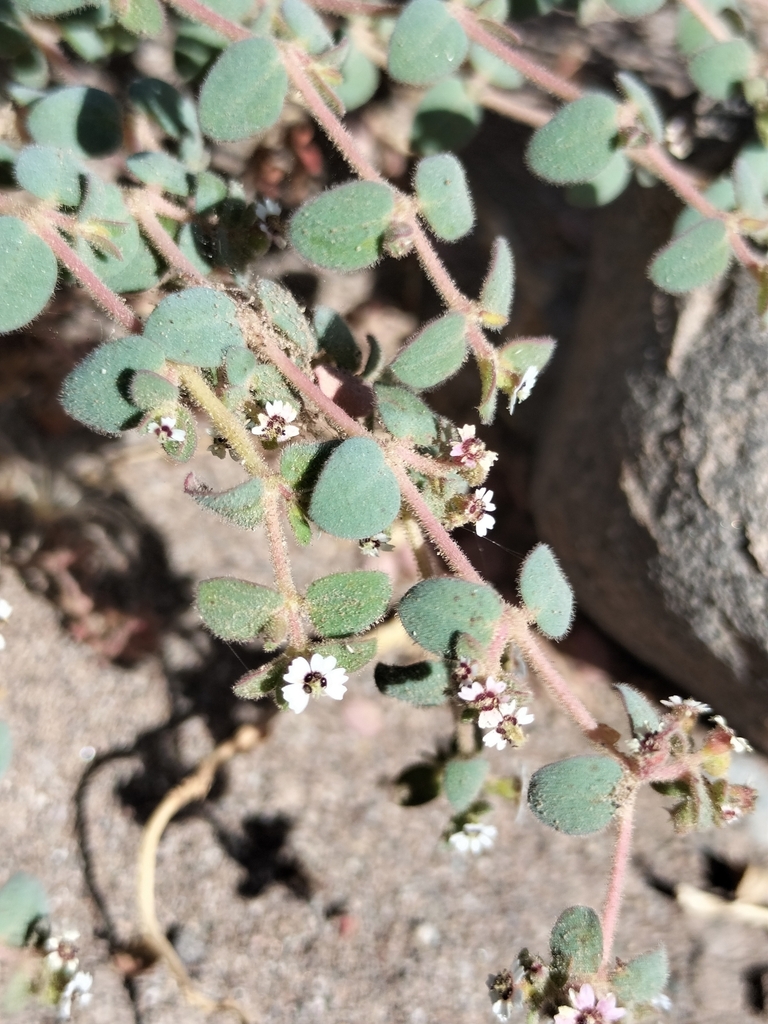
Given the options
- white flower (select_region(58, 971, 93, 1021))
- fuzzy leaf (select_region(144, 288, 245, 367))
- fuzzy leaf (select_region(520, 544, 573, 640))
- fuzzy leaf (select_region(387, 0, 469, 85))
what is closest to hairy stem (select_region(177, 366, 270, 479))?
fuzzy leaf (select_region(144, 288, 245, 367))

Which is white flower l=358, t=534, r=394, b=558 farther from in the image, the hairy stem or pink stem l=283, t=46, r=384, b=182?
pink stem l=283, t=46, r=384, b=182

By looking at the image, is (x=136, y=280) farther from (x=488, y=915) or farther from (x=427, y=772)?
(x=488, y=915)

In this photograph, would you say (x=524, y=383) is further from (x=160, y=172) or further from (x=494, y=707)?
(x=160, y=172)

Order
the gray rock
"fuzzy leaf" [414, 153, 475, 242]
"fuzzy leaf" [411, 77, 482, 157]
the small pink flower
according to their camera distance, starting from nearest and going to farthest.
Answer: the small pink flower → "fuzzy leaf" [414, 153, 475, 242] → the gray rock → "fuzzy leaf" [411, 77, 482, 157]

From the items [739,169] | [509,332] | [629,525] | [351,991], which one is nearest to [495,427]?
[509,332]

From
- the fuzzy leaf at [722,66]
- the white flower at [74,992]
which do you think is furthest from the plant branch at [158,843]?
the fuzzy leaf at [722,66]

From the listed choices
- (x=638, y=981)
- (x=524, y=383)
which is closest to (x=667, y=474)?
(x=524, y=383)

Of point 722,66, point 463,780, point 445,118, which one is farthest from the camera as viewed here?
point 445,118
